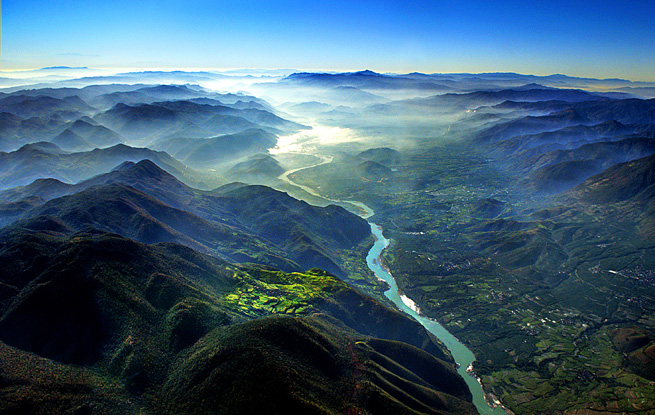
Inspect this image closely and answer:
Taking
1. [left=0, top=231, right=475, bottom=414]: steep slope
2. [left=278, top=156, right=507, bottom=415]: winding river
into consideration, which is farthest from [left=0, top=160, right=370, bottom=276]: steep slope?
[left=0, top=231, right=475, bottom=414]: steep slope

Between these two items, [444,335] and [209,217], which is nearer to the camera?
[444,335]

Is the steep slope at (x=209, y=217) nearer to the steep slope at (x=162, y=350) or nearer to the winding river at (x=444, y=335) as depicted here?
the winding river at (x=444, y=335)

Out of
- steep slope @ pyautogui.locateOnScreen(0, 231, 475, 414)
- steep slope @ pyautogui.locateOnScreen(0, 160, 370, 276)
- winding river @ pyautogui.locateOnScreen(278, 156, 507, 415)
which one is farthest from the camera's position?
steep slope @ pyautogui.locateOnScreen(0, 160, 370, 276)

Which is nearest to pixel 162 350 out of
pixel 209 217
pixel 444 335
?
pixel 444 335

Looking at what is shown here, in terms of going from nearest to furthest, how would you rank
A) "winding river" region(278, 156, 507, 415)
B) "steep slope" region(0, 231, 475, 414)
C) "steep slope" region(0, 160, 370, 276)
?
"steep slope" region(0, 231, 475, 414) → "winding river" region(278, 156, 507, 415) → "steep slope" region(0, 160, 370, 276)

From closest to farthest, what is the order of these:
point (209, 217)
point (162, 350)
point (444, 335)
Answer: point (162, 350) → point (444, 335) → point (209, 217)

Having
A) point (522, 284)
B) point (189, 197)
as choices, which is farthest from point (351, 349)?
point (189, 197)

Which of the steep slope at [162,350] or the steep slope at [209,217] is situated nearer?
the steep slope at [162,350]

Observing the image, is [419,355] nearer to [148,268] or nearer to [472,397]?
[472,397]

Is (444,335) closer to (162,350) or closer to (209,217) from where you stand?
(162,350)

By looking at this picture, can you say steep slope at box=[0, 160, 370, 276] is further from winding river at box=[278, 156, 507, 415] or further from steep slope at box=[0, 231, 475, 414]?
steep slope at box=[0, 231, 475, 414]

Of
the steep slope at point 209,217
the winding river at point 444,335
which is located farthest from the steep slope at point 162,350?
the steep slope at point 209,217

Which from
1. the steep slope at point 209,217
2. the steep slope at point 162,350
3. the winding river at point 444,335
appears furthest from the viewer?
the steep slope at point 209,217
